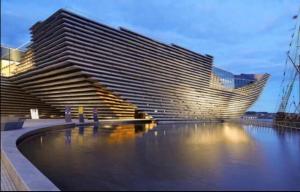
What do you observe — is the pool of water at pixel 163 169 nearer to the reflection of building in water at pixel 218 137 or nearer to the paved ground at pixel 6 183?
the paved ground at pixel 6 183

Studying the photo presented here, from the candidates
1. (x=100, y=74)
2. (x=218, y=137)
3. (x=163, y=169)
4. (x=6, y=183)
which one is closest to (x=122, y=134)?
(x=218, y=137)

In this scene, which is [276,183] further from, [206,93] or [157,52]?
[206,93]

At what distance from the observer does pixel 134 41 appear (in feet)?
127

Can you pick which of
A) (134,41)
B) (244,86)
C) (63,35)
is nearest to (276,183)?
(63,35)

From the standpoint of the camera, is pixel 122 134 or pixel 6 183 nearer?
pixel 6 183

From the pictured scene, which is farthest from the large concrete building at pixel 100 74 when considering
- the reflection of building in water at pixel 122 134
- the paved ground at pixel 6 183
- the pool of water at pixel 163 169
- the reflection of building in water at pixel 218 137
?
the paved ground at pixel 6 183

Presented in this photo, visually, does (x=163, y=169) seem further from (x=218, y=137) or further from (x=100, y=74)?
(x=100, y=74)

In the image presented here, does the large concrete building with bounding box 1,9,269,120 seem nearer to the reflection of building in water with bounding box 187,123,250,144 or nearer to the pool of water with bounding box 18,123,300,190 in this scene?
the reflection of building in water with bounding box 187,123,250,144

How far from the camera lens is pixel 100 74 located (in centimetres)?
3309

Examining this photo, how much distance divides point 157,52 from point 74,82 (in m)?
13.2

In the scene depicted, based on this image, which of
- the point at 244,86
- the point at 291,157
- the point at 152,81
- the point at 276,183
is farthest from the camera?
the point at 244,86

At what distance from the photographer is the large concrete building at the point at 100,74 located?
1282 inches

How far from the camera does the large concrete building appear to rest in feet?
107

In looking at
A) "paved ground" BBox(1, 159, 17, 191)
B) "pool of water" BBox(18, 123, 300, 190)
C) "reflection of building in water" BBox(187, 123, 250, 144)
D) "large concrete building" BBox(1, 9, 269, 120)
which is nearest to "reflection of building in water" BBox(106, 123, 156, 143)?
"reflection of building in water" BBox(187, 123, 250, 144)
